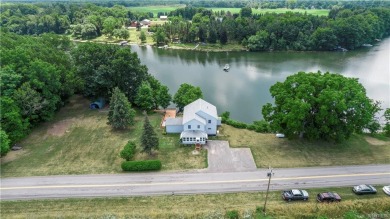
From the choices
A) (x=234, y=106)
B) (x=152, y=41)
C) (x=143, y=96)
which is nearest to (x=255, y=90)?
(x=234, y=106)

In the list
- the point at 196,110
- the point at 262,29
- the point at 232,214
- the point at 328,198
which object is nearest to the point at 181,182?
the point at 232,214

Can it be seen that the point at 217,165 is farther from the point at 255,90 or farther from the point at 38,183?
the point at 255,90

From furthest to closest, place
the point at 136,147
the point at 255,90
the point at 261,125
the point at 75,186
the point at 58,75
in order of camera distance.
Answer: the point at 255,90
the point at 58,75
the point at 261,125
the point at 136,147
the point at 75,186

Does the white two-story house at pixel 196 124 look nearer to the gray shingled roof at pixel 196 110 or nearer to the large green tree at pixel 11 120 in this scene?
the gray shingled roof at pixel 196 110

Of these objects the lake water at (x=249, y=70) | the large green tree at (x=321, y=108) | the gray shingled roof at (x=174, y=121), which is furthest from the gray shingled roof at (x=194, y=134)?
the lake water at (x=249, y=70)

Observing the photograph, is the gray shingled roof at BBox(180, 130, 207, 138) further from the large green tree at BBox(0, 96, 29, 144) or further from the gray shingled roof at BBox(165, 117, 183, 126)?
the large green tree at BBox(0, 96, 29, 144)

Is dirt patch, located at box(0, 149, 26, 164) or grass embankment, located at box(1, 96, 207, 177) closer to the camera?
grass embankment, located at box(1, 96, 207, 177)

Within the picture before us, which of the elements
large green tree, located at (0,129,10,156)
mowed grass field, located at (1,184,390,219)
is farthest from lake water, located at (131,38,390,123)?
large green tree, located at (0,129,10,156)
